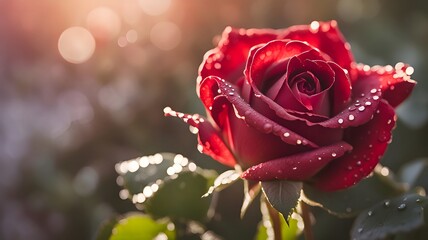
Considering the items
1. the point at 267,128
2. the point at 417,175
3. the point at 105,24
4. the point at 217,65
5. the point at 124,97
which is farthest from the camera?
the point at 105,24

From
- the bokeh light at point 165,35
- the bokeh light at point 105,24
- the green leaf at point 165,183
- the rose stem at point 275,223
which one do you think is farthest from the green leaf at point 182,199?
the bokeh light at point 105,24

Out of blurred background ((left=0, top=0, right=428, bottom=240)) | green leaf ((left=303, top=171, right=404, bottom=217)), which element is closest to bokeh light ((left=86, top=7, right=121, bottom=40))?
blurred background ((left=0, top=0, right=428, bottom=240))

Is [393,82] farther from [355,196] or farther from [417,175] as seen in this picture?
[417,175]

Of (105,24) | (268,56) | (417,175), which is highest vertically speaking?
(268,56)

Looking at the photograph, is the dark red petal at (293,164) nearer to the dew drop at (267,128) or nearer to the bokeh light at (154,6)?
the dew drop at (267,128)

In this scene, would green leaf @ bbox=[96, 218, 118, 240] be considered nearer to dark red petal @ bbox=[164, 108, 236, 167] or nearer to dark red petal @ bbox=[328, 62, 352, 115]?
dark red petal @ bbox=[164, 108, 236, 167]

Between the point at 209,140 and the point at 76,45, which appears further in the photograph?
the point at 76,45

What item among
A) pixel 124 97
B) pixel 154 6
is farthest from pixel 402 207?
pixel 154 6
